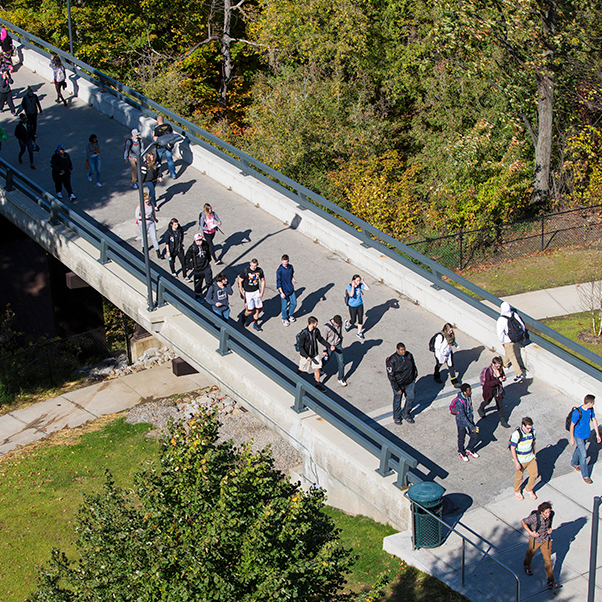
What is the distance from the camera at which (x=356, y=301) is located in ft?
47.9

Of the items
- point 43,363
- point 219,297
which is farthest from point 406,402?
point 43,363

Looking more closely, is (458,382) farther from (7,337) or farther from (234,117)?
(234,117)

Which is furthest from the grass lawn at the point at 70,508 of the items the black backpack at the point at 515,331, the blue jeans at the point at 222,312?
the black backpack at the point at 515,331

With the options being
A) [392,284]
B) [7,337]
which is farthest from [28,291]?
[392,284]

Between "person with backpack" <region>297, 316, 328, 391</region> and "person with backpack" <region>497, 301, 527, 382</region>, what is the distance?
3.40 m

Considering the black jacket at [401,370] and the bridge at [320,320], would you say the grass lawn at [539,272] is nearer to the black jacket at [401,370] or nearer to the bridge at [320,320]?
the bridge at [320,320]

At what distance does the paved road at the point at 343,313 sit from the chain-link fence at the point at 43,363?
5113 millimetres

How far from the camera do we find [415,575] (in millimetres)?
Result: 10336

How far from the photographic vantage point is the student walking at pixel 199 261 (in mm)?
15344

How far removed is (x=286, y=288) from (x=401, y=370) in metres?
3.59

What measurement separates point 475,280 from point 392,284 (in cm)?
765

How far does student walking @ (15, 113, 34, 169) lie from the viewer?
21.4 metres

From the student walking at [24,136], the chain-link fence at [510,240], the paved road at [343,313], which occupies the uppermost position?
the student walking at [24,136]

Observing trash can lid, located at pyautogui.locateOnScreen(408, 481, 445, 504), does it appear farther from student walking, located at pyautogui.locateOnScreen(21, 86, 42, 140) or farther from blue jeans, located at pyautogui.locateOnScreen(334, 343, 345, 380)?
student walking, located at pyautogui.locateOnScreen(21, 86, 42, 140)
